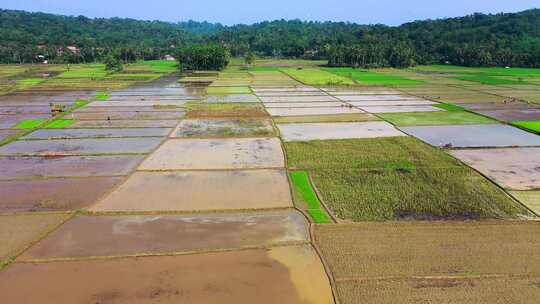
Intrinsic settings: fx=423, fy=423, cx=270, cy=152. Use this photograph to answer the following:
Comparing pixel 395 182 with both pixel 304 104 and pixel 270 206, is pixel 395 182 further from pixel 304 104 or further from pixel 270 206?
pixel 304 104

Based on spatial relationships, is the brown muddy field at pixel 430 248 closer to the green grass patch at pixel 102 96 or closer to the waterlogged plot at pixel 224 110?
the waterlogged plot at pixel 224 110

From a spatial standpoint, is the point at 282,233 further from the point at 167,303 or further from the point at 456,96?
the point at 456,96

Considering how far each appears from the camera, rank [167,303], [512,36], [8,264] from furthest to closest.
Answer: [512,36] < [8,264] < [167,303]

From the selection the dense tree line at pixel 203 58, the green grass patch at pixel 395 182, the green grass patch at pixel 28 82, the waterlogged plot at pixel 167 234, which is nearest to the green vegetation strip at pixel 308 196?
the green grass patch at pixel 395 182

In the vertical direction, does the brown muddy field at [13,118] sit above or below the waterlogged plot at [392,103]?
below

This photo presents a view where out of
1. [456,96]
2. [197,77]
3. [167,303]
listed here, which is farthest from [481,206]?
[197,77]

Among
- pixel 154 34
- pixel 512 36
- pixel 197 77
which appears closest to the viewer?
pixel 197 77
